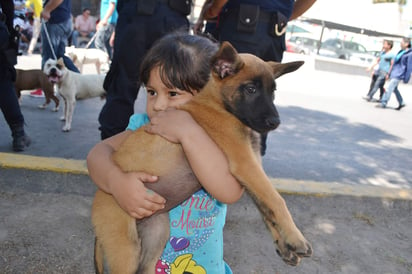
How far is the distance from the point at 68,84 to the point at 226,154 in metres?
5.19

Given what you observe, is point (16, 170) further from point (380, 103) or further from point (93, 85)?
point (380, 103)

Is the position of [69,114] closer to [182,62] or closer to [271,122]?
[182,62]

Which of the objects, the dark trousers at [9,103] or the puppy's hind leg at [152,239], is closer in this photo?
the puppy's hind leg at [152,239]

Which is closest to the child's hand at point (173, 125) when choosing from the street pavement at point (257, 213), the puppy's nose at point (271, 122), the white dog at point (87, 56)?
the puppy's nose at point (271, 122)

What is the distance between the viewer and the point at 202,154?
1738 millimetres

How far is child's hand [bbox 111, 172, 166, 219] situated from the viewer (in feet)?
5.74

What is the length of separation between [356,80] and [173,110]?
664 inches

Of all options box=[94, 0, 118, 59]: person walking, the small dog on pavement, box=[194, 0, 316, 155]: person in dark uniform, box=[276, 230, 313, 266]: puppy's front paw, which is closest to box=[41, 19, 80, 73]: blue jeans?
the small dog on pavement

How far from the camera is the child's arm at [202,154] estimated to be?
174cm

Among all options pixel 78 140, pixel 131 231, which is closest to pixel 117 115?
pixel 131 231

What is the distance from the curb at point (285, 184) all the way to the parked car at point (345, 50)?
22.2 meters

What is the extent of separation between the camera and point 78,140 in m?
5.31

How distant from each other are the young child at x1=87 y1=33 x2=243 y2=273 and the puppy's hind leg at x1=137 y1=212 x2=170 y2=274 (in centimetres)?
7

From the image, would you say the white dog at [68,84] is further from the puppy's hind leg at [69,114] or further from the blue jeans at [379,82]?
the blue jeans at [379,82]
